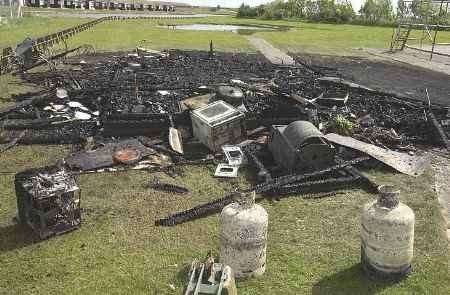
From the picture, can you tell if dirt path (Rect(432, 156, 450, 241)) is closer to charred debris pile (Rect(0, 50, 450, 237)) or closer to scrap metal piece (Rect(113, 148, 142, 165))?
charred debris pile (Rect(0, 50, 450, 237))

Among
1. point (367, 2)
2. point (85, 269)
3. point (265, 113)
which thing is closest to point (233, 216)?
point (85, 269)

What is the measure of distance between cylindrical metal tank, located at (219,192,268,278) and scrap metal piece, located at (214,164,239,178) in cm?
398

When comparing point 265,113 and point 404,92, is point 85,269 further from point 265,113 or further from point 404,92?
point 404,92

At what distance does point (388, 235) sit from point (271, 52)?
1059 inches

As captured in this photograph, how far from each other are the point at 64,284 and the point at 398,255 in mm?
5035

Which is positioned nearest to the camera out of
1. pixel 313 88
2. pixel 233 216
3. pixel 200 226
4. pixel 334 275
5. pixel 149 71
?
pixel 233 216

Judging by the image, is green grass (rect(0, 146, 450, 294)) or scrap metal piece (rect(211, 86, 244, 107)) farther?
scrap metal piece (rect(211, 86, 244, 107))

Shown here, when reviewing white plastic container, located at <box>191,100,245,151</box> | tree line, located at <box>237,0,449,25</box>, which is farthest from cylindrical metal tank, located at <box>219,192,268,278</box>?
tree line, located at <box>237,0,449,25</box>

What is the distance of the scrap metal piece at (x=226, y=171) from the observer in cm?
1054

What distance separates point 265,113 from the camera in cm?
1330

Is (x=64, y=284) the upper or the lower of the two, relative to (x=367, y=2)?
lower

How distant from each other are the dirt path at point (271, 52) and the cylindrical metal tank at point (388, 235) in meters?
20.6

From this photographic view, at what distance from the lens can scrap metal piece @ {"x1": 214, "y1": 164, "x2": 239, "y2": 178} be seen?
10.5 m

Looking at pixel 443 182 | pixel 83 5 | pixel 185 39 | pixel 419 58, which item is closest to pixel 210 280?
pixel 443 182
